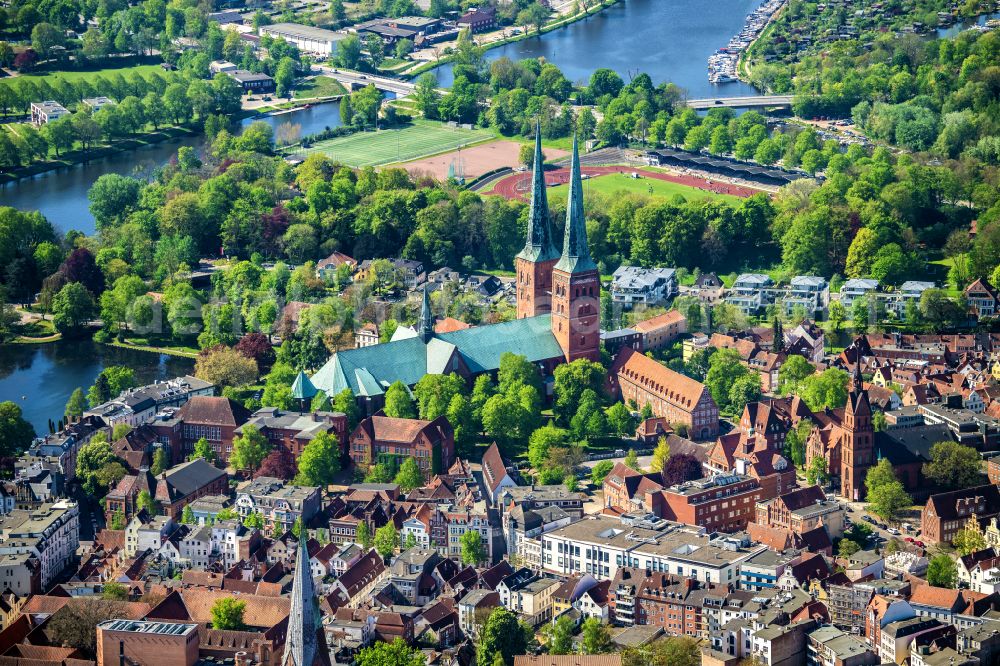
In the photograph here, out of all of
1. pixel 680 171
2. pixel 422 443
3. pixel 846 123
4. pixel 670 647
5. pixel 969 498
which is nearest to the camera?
pixel 670 647

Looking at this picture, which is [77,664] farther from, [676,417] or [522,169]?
[522,169]

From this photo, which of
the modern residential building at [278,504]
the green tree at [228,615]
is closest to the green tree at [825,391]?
the modern residential building at [278,504]

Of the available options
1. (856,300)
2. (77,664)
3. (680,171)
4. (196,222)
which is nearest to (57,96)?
(196,222)

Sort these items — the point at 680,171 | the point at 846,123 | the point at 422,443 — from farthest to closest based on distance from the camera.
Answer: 1. the point at 846,123
2. the point at 680,171
3. the point at 422,443

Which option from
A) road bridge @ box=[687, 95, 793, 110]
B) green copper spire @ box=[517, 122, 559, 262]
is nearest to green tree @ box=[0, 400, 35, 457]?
green copper spire @ box=[517, 122, 559, 262]

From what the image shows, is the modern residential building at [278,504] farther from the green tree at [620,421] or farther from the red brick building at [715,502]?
the green tree at [620,421]

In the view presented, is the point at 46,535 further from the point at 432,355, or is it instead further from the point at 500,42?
the point at 500,42

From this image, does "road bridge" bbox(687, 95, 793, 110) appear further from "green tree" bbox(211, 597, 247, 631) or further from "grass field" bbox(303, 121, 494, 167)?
"green tree" bbox(211, 597, 247, 631)
